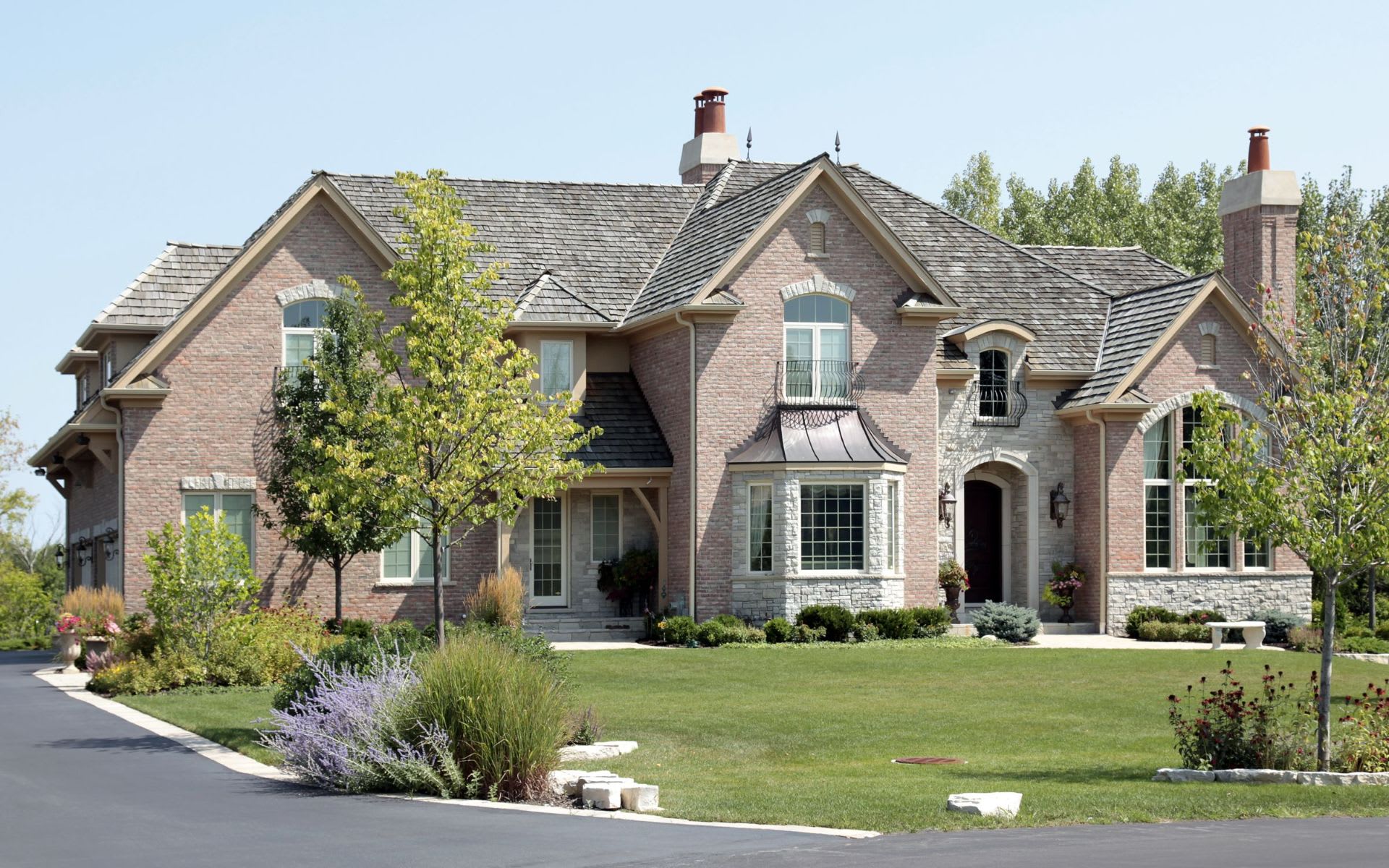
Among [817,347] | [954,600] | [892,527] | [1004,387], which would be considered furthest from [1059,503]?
[817,347]

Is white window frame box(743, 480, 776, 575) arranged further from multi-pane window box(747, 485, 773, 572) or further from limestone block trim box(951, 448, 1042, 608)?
limestone block trim box(951, 448, 1042, 608)

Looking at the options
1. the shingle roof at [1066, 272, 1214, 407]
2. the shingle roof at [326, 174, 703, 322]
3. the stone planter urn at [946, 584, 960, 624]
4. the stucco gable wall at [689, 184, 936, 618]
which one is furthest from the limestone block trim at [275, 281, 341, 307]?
the shingle roof at [1066, 272, 1214, 407]

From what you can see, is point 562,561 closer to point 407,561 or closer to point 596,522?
point 596,522

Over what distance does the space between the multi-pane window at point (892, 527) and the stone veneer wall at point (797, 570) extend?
1.39 feet

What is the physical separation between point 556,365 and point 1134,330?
11.6m

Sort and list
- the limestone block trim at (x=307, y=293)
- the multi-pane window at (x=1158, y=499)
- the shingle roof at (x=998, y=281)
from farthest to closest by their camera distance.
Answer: the shingle roof at (x=998, y=281), the multi-pane window at (x=1158, y=499), the limestone block trim at (x=307, y=293)

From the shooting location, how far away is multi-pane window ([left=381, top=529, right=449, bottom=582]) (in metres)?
31.7

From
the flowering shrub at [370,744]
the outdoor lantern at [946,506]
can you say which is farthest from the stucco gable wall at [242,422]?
the flowering shrub at [370,744]

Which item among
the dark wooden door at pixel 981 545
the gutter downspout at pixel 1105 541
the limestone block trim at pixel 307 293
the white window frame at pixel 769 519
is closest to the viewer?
the white window frame at pixel 769 519

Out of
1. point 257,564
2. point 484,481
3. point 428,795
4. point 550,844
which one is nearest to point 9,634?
point 257,564

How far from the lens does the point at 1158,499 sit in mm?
33438

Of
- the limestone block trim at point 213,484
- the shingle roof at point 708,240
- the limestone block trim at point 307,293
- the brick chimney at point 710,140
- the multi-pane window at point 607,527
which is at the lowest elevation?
the multi-pane window at point 607,527

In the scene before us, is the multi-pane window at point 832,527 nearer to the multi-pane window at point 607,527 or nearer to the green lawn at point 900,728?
the green lawn at point 900,728

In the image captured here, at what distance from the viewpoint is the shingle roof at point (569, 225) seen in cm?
3403
